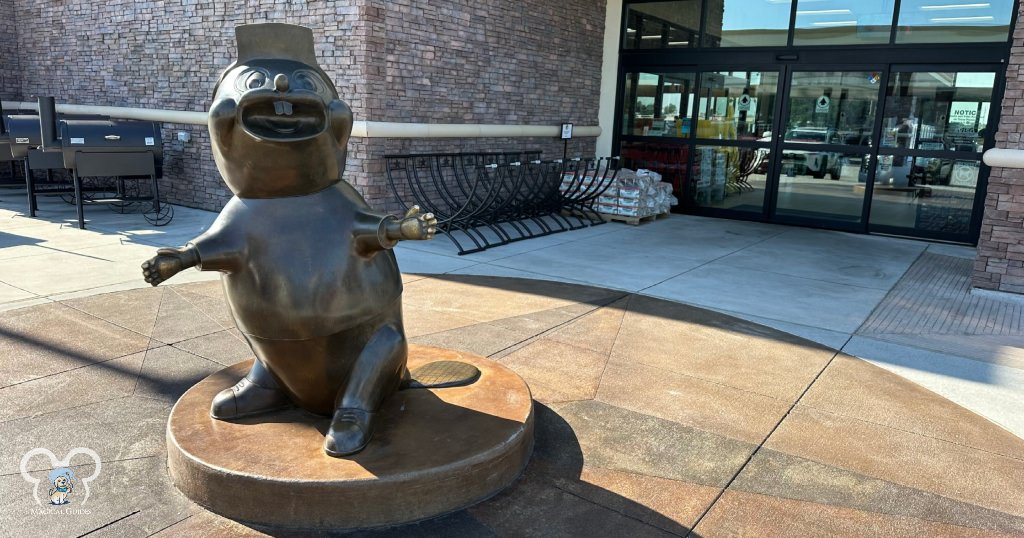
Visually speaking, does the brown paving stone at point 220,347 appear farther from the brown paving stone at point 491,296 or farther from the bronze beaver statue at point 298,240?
the bronze beaver statue at point 298,240

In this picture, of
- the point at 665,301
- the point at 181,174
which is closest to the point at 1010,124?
the point at 665,301

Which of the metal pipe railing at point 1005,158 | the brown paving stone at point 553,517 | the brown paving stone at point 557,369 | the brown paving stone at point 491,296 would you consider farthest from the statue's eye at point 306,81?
the metal pipe railing at point 1005,158

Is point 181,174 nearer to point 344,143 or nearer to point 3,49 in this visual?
point 3,49

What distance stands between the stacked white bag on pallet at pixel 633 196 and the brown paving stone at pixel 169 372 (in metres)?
7.27

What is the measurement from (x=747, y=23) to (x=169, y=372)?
10.2 meters

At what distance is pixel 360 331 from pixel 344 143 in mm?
810

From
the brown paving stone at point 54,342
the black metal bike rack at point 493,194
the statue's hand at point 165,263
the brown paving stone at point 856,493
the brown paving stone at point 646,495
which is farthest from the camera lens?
the black metal bike rack at point 493,194

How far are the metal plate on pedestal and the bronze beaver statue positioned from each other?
54 centimetres

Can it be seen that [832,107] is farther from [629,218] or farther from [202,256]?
[202,256]

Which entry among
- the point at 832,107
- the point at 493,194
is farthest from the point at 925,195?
the point at 493,194

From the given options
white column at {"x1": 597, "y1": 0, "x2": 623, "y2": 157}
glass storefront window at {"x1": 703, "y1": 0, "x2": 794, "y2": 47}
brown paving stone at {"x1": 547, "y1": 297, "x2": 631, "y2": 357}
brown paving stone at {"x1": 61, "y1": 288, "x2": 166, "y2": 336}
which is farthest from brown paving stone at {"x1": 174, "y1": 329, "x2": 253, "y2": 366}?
glass storefront window at {"x1": 703, "y1": 0, "x2": 794, "y2": 47}

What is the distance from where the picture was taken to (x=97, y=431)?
3.38 metres

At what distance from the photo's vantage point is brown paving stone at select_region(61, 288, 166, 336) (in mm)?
5074

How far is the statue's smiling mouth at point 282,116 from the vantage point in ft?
8.77
